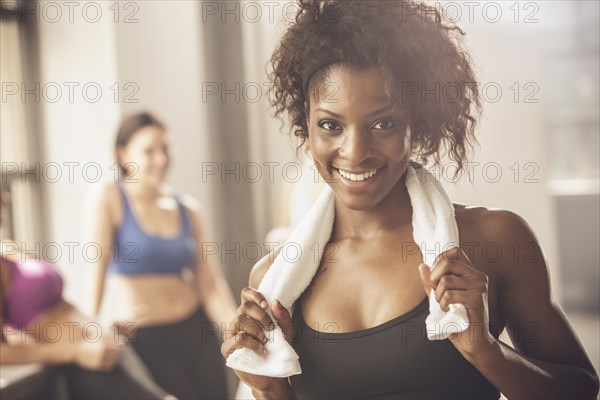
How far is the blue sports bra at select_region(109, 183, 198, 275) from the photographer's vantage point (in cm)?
121

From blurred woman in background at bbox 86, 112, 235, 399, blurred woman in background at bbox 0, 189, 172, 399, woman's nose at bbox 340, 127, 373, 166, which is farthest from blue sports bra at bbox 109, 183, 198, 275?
woman's nose at bbox 340, 127, 373, 166

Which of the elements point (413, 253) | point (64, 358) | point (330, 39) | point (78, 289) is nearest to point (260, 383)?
point (413, 253)

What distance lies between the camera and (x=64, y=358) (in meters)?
0.94

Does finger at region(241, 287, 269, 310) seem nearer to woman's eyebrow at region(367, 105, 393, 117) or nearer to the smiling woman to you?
Result: the smiling woman

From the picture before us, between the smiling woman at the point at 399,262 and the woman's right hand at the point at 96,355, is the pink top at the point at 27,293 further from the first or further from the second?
the smiling woman at the point at 399,262

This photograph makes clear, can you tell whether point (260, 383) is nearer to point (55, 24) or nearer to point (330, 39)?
point (330, 39)

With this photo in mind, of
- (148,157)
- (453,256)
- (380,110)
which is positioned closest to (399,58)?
(380,110)

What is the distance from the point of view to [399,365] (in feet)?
1.84

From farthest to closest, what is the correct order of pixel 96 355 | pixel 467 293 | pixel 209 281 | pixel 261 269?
pixel 209 281
pixel 96 355
pixel 261 269
pixel 467 293

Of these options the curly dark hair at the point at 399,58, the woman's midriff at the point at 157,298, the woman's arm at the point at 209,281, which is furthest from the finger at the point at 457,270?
the woman's midriff at the point at 157,298

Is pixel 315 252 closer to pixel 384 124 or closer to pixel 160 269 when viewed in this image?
pixel 384 124

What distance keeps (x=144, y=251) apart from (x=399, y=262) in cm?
70

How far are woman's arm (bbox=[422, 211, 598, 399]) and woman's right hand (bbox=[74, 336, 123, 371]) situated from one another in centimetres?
52

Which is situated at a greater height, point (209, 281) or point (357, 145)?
point (357, 145)
